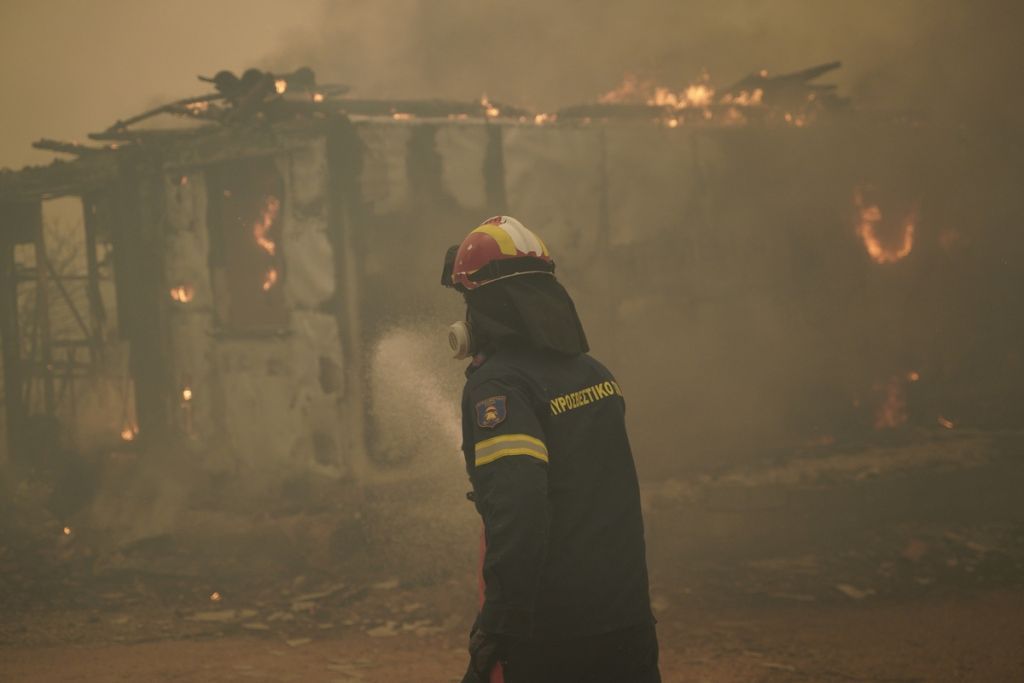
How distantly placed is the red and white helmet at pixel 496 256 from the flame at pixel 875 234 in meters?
10.8

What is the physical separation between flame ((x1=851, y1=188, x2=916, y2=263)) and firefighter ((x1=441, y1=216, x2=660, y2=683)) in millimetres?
10914

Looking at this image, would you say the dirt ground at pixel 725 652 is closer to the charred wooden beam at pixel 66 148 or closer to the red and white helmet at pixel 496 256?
the red and white helmet at pixel 496 256

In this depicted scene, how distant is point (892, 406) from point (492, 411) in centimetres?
1117

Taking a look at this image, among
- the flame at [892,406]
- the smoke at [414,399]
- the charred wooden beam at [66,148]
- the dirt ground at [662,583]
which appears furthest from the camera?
the flame at [892,406]

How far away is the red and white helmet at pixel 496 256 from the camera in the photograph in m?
2.92

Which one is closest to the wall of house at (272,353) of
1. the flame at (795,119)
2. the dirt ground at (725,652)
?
the dirt ground at (725,652)

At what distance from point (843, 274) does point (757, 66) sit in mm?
9060

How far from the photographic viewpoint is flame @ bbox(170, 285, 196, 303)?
10.9 metres

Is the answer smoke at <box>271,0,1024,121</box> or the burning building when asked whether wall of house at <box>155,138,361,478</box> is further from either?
smoke at <box>271,0,1024,121</box>

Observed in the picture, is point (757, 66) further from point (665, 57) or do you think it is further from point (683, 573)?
point (683, 573)

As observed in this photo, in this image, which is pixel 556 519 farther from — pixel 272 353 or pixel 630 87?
pixel 630 87

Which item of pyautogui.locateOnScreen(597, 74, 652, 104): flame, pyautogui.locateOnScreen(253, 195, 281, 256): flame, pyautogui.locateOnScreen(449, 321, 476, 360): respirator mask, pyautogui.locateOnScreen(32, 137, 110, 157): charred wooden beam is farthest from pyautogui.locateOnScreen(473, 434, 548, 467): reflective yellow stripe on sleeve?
pyautogui.locateOnScreen(597, 74, 652, 104): flame

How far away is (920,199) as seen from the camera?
13125mm

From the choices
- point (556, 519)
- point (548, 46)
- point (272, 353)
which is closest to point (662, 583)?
point (272, 353)
